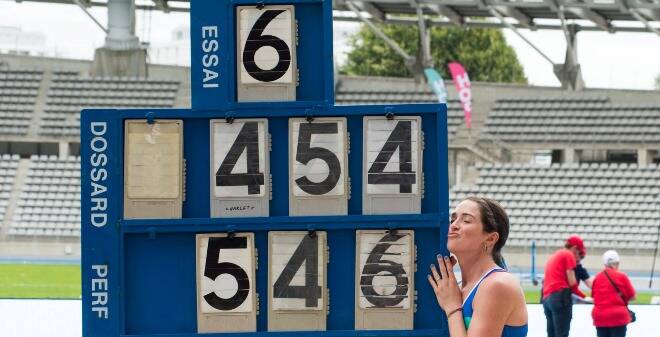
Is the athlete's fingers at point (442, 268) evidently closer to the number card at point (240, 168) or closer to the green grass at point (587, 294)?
the number card at point (240, 168)

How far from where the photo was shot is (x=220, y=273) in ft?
16.7

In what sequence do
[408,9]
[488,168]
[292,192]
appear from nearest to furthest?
[292,192], [488,168], [408,9]

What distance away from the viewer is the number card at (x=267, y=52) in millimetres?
5160

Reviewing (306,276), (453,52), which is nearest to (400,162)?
(306,276)

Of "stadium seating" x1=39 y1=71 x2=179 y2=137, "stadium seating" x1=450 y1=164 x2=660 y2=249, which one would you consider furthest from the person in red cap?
"stadium seating" x1=39 y1=71 x2=179 y2=137

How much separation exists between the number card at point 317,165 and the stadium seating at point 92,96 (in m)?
38.4

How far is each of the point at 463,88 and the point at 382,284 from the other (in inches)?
1473

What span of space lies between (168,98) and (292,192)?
39.5m

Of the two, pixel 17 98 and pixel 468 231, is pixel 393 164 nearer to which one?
pixel 468 231

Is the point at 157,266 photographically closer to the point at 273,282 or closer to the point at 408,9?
the point at 273,282

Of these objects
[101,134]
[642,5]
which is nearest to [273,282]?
[101,134]

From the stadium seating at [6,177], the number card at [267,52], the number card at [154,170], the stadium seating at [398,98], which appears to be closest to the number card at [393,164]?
the number card at [267,52]

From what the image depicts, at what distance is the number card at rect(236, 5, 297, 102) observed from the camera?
203 inches

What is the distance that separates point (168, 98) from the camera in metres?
44.1
